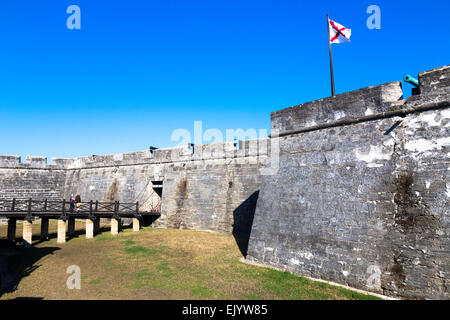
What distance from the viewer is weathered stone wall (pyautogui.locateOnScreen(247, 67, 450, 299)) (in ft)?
18.1

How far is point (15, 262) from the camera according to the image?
9750 mm

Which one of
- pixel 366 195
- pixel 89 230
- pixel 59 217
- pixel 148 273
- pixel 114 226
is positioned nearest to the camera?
pixel 366 195

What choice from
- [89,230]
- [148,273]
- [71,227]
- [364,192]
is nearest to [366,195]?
[364,192]

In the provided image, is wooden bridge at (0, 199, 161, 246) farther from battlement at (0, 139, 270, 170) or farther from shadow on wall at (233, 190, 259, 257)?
shadow on wall at (233, 190, 259, 257)

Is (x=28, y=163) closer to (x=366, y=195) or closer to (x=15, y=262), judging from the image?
(x=15, y=262)

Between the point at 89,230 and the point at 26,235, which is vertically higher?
the point at 26,235

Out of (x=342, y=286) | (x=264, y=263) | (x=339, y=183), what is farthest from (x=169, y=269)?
(x=339, y=183)

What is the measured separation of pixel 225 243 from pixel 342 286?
618cm

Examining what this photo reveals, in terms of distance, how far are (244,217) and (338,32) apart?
29.4ft

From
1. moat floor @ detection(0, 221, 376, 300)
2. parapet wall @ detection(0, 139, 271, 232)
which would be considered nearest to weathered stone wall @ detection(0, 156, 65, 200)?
parapet wall @ detection(0, 139, 271, 232)

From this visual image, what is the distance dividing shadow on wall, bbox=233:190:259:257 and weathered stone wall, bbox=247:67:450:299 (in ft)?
15.1

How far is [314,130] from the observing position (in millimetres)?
8250
